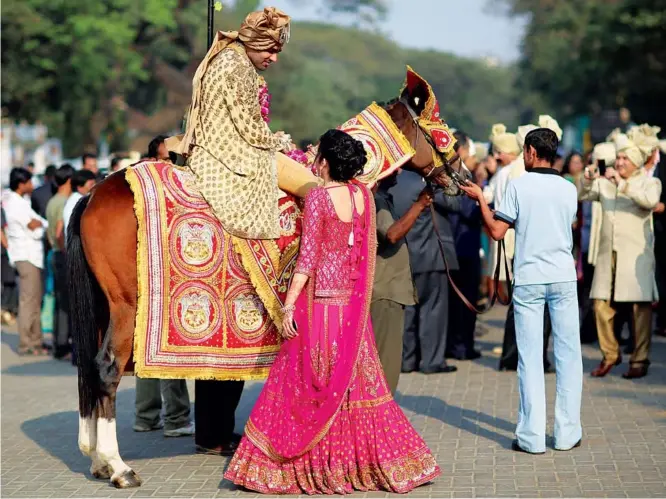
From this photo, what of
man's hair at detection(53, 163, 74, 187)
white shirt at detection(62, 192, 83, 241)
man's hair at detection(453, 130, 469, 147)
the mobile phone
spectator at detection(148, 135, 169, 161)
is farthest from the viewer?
man's hair at detection(53, 163, 74, 187)

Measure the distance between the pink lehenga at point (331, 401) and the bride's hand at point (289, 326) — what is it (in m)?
0.06

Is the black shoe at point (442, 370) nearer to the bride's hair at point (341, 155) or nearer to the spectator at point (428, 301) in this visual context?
the spectator at point (428, 301)

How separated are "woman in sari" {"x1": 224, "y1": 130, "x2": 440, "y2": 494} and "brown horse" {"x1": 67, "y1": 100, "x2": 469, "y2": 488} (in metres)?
0.95

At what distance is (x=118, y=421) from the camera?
9.68m

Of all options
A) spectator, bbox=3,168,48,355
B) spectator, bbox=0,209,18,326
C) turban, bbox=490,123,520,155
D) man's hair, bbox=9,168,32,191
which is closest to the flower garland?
turban, bbox=490,123,520,155

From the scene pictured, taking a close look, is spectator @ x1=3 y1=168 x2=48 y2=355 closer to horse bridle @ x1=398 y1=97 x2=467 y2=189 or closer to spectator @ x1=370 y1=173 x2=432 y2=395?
spectator @ x1=370 y1=173 x2=432 y2=395

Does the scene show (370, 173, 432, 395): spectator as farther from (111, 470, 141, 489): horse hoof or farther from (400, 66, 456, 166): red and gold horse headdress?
(111, 470, 141, 489): horse hoof

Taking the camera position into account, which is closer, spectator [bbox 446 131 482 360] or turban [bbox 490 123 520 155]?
turban [bbox 490 123 520 155]

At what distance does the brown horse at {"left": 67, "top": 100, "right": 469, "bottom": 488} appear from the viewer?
7.36 m

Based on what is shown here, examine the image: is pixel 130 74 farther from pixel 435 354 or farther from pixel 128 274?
pixel 128 274

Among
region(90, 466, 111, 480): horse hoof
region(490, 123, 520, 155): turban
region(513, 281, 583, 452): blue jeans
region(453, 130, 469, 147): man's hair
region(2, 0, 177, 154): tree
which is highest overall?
region(2, 0, 177, 154): tree

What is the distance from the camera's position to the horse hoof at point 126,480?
7266 mm

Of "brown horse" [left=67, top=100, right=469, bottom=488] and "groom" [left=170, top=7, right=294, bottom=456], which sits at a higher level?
"groom" [left=170, top=7, right=294, bottom=456]

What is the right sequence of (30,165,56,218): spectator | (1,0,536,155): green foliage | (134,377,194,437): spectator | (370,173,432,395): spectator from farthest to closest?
(1,0,536,155): green foliage
(30,165,56,218): spectator
(134,377,194,437): spectator
(370,173,432,395): spectator
